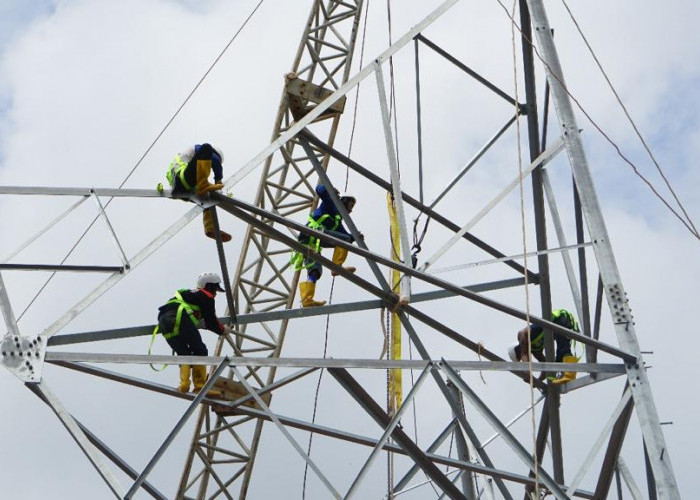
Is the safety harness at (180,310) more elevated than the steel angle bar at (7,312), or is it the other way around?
the safety harness at (180,310)

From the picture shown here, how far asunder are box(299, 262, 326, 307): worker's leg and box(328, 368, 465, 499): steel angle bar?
4876mm

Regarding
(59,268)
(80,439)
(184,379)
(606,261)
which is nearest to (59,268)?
(59,268)

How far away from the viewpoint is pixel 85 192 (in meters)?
15.6

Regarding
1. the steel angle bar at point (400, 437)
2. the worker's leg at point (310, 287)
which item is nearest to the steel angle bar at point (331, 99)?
the steel angle bar at point (400, 437)

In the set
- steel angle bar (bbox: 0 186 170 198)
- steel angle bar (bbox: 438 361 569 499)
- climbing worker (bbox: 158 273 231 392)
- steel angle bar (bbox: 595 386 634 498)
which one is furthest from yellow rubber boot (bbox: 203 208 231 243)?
steel angle bar (bbox: 595 386 634 498)

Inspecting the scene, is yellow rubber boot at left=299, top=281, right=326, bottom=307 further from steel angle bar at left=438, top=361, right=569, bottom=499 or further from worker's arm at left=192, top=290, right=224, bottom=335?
steel angle bar at left=438, top=361, right=569, bottom=499

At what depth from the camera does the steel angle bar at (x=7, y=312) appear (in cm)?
1448

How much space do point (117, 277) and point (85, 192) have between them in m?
1.10

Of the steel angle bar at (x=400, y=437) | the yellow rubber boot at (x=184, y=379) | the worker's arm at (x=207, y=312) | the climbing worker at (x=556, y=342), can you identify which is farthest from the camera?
the climbing worker at (x=556, y=342)

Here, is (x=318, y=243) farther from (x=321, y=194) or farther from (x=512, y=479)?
(x=512, y=479)

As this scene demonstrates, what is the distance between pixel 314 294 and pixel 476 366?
5996mm

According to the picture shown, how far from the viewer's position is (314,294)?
21531 millimetres

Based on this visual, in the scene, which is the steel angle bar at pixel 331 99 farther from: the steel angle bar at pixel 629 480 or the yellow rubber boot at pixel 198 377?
the steel angle bar at pixel 629 480

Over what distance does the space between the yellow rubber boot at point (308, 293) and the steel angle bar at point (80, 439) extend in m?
7.11
